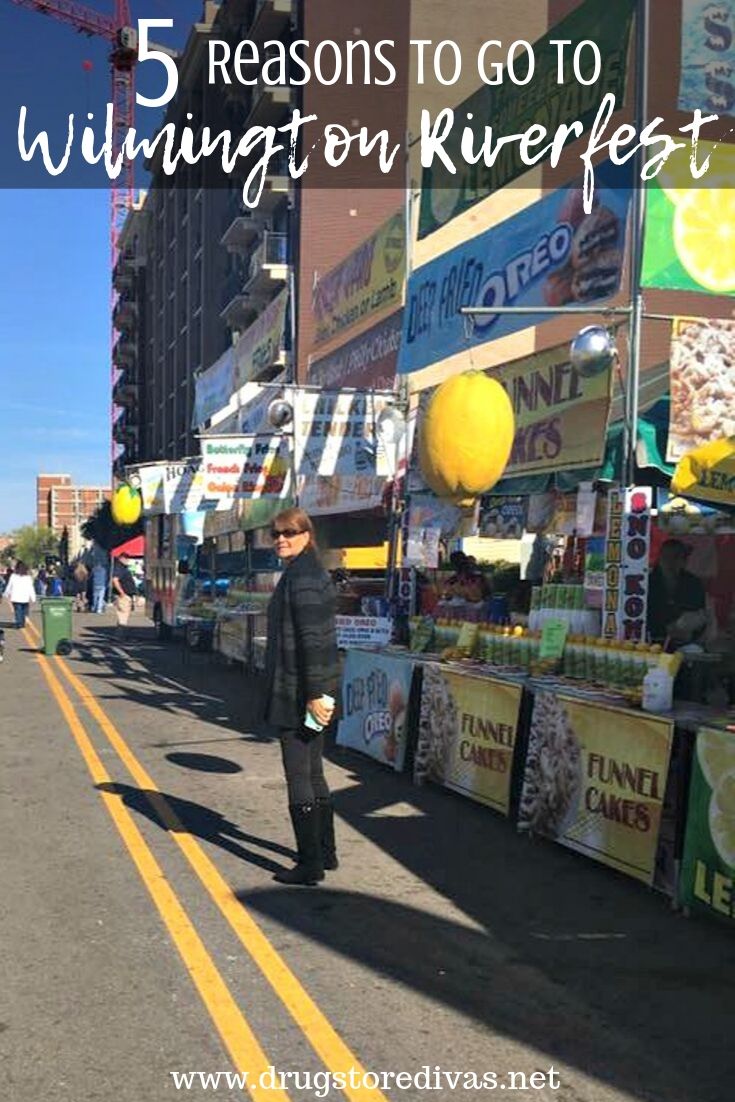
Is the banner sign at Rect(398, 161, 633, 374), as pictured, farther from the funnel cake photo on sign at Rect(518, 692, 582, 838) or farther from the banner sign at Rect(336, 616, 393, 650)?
the funnel cake photo on sign at Rect(518, 692, 582, 838)

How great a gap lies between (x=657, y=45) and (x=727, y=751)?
76.5ft

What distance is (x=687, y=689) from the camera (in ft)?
21.0

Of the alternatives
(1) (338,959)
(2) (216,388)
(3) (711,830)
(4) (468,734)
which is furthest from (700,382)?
(2) (216,388)

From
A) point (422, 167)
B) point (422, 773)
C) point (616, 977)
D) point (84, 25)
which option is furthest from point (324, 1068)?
point (84, 25)

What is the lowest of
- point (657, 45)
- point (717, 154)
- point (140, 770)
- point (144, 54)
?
point (140, 770)

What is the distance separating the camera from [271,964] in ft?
14.7

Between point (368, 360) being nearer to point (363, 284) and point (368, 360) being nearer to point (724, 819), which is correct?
point (363, 284)

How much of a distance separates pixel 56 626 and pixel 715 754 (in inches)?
664

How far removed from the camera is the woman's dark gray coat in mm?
5473

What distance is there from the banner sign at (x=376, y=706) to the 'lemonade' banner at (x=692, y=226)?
369cm

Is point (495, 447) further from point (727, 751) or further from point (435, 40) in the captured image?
point (435, 40)

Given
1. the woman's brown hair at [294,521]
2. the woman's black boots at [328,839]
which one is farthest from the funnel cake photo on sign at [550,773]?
the woman's brown hair at [294,521]

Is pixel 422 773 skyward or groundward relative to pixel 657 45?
groundward

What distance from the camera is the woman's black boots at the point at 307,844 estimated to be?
5.57 metres
